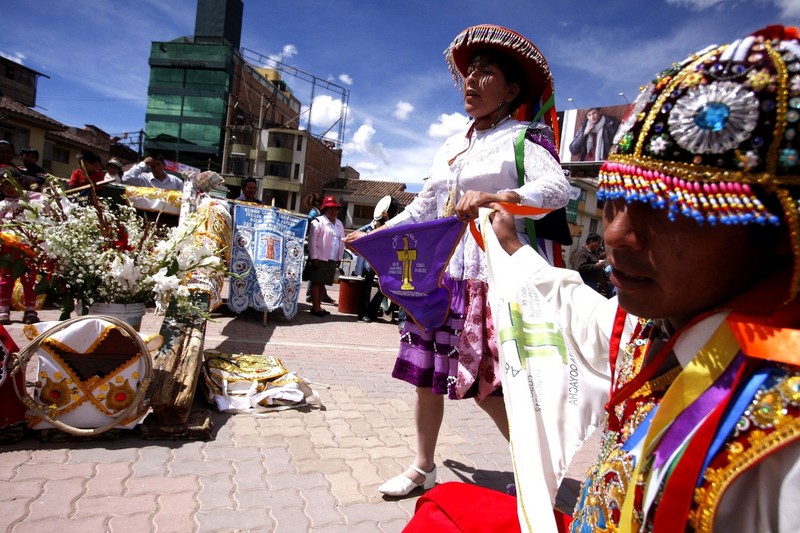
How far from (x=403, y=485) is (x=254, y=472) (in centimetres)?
88

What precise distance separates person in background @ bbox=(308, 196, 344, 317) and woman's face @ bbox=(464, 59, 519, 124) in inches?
250

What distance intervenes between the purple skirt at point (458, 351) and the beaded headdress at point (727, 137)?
5.53ft

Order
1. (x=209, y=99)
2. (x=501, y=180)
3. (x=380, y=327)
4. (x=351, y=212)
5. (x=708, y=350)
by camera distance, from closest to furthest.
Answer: (x=708, y=350)
(x=501, y=180)
(x=380, y=327)
(x=351, y=212)
(x=209, y=99)

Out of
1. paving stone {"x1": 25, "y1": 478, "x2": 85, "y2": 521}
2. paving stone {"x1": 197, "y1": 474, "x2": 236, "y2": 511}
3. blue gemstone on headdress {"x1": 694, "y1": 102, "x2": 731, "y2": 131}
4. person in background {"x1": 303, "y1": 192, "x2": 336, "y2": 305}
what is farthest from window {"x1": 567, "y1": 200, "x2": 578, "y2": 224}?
blue gemstone on headdress {"x1": 694, "y1": 102, "x2": 731, "y2": 131}

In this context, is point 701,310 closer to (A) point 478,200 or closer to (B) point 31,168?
(A) point 478,200

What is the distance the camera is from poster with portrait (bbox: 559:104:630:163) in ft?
96.3

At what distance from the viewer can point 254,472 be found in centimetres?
287

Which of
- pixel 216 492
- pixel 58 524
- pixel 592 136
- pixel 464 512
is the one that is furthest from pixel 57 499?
pixel 592 136

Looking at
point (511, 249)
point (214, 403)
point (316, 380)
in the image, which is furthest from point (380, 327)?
point (511, 249)

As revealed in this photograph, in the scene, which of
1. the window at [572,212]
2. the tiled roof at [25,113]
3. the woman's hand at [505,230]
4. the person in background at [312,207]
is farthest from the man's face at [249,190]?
the window at [572,212]

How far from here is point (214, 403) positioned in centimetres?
380

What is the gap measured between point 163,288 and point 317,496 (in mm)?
1593

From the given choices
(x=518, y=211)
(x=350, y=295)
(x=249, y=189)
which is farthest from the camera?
Answer: (x=350, y=295)

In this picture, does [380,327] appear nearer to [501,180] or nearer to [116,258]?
[116,258]
